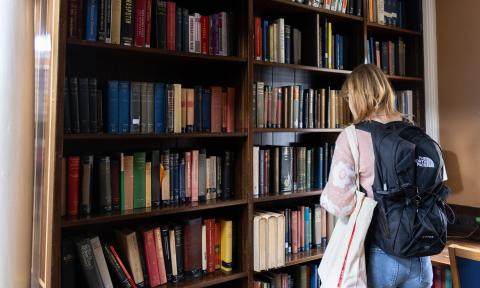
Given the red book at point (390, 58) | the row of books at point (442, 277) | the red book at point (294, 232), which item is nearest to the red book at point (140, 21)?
the red book at point (294, 232)

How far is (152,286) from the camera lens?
5.27 ft

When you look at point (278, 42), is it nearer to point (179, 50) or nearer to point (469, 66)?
point (179, 50)

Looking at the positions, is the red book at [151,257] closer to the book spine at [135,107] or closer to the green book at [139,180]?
the green book at [139,180]

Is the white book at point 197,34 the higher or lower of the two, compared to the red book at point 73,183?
higher

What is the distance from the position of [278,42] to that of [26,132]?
4.23 ft

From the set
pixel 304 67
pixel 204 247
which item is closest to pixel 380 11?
pixel 304 67

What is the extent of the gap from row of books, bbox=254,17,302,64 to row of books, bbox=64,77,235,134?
294 millimetres

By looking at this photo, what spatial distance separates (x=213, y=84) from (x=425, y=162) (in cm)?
110

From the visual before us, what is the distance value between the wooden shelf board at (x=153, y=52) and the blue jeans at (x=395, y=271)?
1029mm

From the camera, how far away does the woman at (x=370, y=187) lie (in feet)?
4.69

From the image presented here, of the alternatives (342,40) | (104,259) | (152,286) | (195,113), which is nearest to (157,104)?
(195,113)

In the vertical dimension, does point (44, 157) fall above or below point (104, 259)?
above

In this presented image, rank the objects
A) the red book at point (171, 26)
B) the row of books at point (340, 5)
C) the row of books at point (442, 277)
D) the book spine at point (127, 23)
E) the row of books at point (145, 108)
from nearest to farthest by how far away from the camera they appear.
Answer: the row of books at point (145, 108), the book spine at point (127, 23), the red book at point (171, 26), the row of books at point (340, 5), the row of books at point (442, 277)

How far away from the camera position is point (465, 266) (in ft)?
5.00
